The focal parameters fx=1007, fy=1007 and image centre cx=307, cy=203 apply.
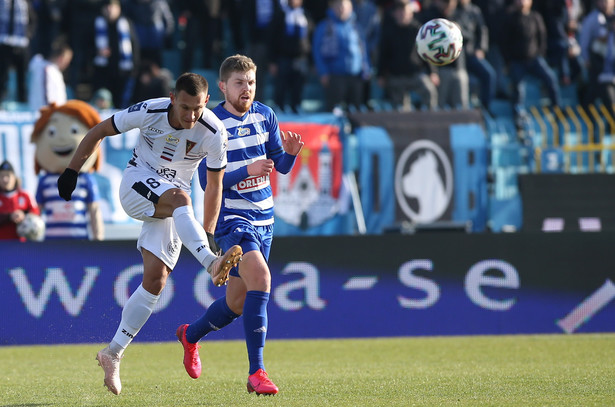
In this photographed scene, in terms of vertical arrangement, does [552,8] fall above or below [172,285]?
above

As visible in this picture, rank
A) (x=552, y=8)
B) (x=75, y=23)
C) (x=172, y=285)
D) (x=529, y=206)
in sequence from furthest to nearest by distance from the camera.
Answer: (x=552, y=8), (x=75, y=23), (x=529, y=206), (x=172, y=285)

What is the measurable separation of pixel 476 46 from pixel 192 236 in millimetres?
10544

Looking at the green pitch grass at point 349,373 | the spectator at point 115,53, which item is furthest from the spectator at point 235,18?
the green pitch grass at point 349,373

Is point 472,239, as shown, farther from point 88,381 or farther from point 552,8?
point 552,8

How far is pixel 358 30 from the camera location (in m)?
15.8

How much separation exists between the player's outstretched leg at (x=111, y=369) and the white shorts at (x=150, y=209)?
2.35 feet

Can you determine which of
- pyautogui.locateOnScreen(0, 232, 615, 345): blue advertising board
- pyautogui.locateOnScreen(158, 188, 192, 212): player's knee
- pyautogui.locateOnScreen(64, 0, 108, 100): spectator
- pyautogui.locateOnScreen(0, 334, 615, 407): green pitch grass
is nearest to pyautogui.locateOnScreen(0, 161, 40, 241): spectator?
pyautogui.locateOnScreen(0, 232, 615, 345): blue advertising board

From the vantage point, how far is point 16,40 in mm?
14891

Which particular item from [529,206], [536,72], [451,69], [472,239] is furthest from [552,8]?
[472,239]

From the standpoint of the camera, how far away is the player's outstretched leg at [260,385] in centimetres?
639

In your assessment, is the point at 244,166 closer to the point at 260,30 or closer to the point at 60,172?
the point at 60,172

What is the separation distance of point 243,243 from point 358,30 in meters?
9.49

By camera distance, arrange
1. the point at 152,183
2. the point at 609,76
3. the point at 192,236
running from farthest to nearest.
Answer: the point at 609,76, the point at 152,183, the point at 192,236

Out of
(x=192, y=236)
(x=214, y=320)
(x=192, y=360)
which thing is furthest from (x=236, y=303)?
(x=192, y=236)
